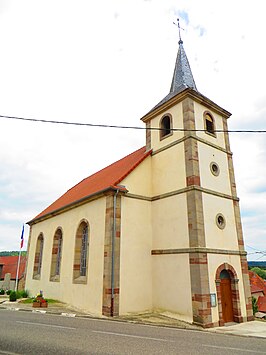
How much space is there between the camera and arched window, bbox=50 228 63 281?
56.6 ft

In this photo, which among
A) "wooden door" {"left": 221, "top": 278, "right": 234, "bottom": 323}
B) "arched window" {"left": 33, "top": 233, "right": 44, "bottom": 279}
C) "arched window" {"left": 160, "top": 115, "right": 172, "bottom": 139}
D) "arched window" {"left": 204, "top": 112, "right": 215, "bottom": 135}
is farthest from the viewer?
"arched window" {"left": 33, "top": 233, "right": 44, "bottom": 279}

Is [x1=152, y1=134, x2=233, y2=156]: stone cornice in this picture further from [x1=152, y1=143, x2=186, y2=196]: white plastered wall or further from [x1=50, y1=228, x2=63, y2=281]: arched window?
[x1=50, y1=228, x2=63, y2=281]: arched window

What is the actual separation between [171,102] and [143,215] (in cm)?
641

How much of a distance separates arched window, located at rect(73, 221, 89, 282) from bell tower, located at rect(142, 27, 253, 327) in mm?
3729

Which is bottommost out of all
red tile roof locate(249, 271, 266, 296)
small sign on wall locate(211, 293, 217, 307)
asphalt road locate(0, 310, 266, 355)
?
red tile roof locate(249, 271, 266, 296)

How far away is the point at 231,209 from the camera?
13.9 meters

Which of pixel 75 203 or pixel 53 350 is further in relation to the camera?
pixel 75 203

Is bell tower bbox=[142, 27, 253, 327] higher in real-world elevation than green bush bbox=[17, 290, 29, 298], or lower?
higher

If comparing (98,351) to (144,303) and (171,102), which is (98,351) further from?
(171,102)

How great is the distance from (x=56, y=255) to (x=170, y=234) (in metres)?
8.62

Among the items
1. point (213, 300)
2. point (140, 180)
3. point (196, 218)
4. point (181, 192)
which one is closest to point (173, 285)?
point (213, 300)

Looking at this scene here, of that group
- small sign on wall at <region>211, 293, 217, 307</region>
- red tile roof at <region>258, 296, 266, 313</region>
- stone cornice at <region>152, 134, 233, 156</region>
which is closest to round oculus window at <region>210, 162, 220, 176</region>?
stone cornice at <region>152, 134, 233, 156</region>

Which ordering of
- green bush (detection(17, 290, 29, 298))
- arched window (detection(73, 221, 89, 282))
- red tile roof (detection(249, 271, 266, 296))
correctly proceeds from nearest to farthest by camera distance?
arched window (detection(73, 221, 89, 282)) < green bush (detection(17, 290, 29, 298)) < red tile roof (detection(249, 271, 266, 296))

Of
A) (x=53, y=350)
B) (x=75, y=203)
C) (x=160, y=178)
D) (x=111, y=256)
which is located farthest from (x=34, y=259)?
(x=53, y=350)
